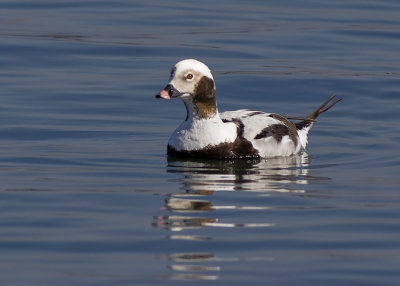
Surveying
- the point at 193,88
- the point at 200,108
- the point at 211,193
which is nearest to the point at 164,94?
the point at 193,88

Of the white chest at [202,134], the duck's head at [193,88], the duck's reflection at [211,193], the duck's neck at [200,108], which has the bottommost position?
the duck's reflection at [211,193]

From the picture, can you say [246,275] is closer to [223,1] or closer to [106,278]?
[106,278]

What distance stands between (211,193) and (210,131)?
2.10 metres

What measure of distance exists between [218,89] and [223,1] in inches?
293

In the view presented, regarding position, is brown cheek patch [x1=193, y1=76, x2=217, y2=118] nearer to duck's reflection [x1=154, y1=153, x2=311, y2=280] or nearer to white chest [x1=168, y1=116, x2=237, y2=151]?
white chest [x1=168, y1=116, x2=237, y2=151]

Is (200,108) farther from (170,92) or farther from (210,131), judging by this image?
(170,92)

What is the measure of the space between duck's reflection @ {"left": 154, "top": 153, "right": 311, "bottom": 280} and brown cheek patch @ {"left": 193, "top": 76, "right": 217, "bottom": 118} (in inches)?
21.1

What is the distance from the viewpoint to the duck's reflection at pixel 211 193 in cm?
850


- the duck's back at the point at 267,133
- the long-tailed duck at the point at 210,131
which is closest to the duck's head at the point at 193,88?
the long-tailed duck at the point at 210,131

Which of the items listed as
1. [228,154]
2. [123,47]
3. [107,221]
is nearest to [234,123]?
[228,154]

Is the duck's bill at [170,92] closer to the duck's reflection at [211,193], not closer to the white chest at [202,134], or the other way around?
the white chest at [202,134]

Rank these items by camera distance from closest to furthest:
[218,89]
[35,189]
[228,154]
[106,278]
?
[106,278], [35,189], [228,154], [218,89]

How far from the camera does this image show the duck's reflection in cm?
850

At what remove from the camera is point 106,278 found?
7.99m
